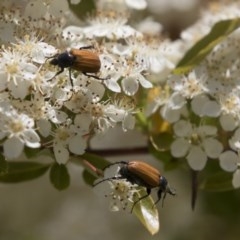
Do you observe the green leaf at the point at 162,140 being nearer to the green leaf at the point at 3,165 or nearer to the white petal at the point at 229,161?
the white petal at the point at 229,161

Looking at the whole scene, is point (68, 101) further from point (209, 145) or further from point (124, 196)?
point (209, 145)

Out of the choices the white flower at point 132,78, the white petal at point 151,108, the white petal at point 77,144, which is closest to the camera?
the white petal at point 77,144

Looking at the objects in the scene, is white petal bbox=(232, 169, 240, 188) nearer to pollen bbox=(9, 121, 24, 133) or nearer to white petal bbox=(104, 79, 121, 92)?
white petal bbox=(104, 79, 121, 92)

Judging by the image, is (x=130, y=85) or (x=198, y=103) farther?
(x=198, y=103)

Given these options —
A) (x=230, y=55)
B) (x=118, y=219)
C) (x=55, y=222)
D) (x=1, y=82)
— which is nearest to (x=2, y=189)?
(x=55, y=222)

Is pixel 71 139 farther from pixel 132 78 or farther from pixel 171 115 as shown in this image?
pixel 171 115

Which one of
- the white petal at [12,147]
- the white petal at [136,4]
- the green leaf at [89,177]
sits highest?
the white petal at [12,147]

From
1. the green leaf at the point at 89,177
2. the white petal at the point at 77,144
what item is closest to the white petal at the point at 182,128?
the green leaf at the point at 89,177

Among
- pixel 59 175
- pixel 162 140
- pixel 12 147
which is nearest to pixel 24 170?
pixel 59 175
